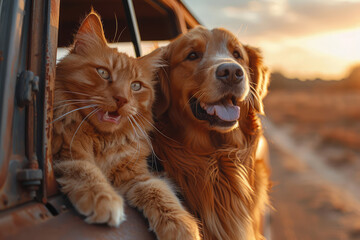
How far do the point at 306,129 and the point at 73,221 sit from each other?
27.7 meters

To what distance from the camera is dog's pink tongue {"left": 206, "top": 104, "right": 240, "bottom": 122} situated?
2.64 metres

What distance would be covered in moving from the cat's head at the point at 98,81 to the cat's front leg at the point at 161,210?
0.33 meters

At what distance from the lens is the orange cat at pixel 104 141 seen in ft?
5.56

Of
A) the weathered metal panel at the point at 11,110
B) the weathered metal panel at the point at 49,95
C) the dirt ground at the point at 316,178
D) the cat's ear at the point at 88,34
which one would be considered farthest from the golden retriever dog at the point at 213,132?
the weathered metal panel at the point at 11,110

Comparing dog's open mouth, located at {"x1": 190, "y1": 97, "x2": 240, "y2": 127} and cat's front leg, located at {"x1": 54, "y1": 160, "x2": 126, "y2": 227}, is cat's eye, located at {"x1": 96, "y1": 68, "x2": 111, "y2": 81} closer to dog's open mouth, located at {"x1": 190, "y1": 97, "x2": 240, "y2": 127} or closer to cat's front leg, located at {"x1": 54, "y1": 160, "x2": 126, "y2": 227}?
cat's front leg, located at {"x1": 54, "y1": 160, "x2": 126, "y2": 227}

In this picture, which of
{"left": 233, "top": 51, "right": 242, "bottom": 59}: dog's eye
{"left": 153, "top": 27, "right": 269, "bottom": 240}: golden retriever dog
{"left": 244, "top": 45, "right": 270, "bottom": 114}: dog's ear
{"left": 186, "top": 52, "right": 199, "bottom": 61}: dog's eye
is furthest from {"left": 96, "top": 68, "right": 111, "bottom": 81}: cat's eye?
{"left": 244, "top": 45, "right": 270, "bottom": 114}: dog's ear

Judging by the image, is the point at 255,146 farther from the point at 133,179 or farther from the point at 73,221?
the point at 73,221

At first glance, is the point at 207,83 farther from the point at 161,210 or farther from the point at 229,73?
the point at 161,210

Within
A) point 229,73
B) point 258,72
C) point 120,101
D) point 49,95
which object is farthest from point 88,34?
point 258,72

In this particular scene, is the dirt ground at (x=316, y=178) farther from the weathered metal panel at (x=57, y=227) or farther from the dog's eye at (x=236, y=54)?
the weathered metal panel at (x=57, y=227)

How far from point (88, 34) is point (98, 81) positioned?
0.26 m

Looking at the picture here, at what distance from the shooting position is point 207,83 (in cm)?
267

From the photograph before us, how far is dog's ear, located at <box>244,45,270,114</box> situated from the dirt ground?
148 millimetres

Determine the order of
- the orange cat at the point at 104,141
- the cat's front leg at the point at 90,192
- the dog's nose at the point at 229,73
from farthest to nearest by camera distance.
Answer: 1. the dog's nose at the point at 229,73
2. the orange cat at the point at 104,141
3. the cat's front leg at the point at 90,192
